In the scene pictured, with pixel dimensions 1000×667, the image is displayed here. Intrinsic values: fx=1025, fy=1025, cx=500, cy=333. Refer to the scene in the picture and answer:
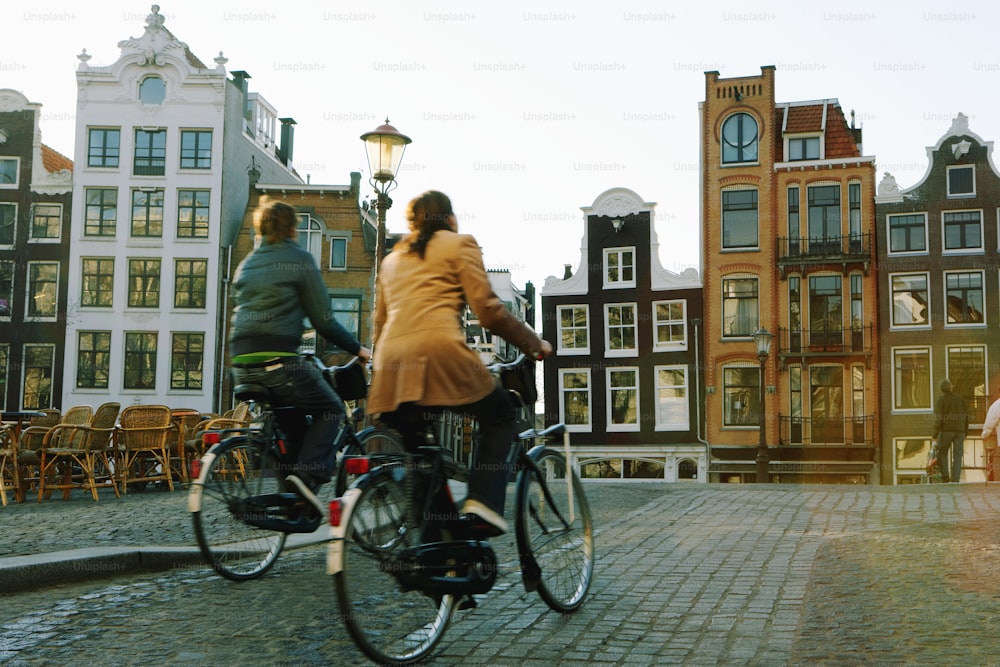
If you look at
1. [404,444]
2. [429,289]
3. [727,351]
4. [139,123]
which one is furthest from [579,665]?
[139,123]

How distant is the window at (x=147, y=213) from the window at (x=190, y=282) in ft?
4.97

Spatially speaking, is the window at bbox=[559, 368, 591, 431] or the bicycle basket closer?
the bicycle basket

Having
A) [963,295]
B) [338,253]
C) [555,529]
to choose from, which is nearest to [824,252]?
[963,295]

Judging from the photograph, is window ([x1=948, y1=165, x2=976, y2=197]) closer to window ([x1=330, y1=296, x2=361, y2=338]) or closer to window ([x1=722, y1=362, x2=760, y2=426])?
window ([x1=722, y1=362, x2=760, y2=426])

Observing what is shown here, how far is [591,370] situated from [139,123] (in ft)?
62.9

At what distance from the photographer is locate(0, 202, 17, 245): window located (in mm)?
37406

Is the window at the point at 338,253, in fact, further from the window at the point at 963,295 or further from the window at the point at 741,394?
the window at the point at 963,295

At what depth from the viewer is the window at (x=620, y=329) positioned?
1442 inches

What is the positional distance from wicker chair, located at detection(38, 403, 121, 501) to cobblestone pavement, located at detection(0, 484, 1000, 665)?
3612mm

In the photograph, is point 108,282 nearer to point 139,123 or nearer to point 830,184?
point 139,123

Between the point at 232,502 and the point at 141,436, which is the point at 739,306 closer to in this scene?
the point at 141,436

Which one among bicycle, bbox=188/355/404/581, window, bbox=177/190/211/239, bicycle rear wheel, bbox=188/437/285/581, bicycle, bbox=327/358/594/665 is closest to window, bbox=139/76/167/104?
window, bbox=177/190/211/239

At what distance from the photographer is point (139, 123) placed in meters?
38.3

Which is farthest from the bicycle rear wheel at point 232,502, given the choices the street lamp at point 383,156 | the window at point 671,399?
the window at point 671,399
